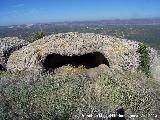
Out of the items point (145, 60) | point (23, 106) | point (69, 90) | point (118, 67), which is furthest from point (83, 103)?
point (145, 60)

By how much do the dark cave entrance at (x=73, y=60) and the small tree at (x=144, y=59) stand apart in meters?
3.56

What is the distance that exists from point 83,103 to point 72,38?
1378 centimetres

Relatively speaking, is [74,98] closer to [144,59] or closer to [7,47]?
[144,59]

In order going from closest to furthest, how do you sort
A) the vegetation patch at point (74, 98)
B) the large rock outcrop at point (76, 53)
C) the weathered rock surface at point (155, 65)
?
the vegetation patch at point (74, 98), the large rock outcrop at point (76, 53), the weathered rock surface at point (155, 65)

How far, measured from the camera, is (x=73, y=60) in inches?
1161

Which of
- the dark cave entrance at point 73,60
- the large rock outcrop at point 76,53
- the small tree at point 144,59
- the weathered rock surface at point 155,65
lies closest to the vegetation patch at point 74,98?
the small tree at point 144,59

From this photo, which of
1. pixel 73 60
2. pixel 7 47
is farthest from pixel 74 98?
pixel 7 47

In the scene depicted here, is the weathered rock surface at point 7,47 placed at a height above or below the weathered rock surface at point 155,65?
above

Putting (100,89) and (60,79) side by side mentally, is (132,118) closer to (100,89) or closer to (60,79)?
(100,89)

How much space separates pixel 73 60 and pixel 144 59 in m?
6.69

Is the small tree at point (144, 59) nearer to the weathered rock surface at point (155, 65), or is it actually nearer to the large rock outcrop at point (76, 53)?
the large rock outcrop at point (76, 53)

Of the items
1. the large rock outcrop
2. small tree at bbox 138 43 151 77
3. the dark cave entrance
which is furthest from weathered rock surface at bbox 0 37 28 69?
small tree at bbox 138 43 151 77

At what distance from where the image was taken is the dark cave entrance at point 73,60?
28781mm

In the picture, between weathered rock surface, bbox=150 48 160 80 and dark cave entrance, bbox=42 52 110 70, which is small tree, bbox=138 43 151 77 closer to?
weathered rock surface, bbox=150 48 160 80
